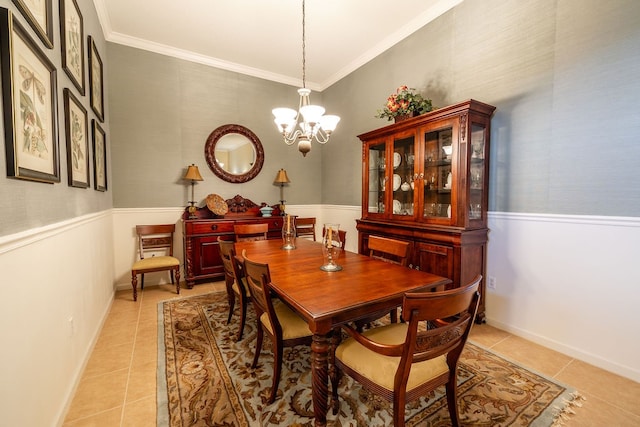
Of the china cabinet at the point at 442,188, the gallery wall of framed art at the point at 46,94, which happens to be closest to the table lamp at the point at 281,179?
the china cabinet at the point at 442,188

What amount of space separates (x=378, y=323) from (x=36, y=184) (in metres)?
2.58

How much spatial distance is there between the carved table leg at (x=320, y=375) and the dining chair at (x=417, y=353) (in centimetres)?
11

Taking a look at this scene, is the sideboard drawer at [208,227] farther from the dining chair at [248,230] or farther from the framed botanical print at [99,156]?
the framed botanical print at [99,156]

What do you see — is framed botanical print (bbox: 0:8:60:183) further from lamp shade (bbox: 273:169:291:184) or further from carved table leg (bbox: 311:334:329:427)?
lamp shade (bbox: 273:169:291:184)

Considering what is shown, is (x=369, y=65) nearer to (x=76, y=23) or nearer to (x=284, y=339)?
(x=76, y=23)

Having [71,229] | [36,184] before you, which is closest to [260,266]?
[36,184]

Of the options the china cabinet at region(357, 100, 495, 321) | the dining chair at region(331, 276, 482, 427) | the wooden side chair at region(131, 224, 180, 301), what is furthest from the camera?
the wooden side chair at region(131, 224, 180, 301)

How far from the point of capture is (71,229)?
→ 70.7 inches

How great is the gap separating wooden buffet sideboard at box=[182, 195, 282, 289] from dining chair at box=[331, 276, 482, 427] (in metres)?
2.77

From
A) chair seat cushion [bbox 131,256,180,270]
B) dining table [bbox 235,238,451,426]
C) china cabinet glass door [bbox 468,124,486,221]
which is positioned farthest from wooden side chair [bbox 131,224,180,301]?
china cabinet glass door [bbox 468,124,486,221]

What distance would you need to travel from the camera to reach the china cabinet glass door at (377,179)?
316 centimetres

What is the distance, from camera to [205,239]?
3.67 meters

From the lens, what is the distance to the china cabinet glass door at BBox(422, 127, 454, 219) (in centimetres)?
246

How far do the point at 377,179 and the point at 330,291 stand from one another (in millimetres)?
2102
